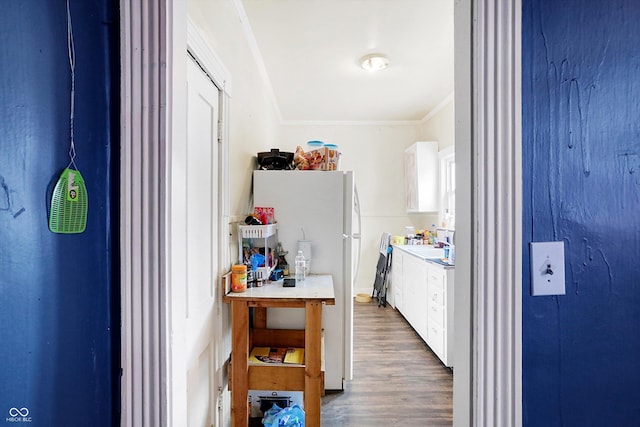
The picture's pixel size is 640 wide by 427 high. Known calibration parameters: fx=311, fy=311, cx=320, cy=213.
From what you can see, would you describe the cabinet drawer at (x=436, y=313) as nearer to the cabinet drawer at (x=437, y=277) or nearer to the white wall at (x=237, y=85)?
the cabinet drawer at (x=437, y=277)

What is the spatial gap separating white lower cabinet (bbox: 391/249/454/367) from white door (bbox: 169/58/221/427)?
1.89 m

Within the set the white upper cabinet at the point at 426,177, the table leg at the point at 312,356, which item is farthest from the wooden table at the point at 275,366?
the white upper cabinet at the point at 426,177

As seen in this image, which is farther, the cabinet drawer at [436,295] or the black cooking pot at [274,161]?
the cabinet drawer at [436,295]

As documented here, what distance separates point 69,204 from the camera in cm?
60

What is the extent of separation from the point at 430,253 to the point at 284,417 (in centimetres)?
239

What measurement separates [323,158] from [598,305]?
2.08 meters

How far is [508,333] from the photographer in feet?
2.17

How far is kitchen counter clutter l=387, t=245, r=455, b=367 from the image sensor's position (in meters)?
2.65

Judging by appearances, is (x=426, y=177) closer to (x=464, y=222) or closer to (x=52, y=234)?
(x=464, y=222)

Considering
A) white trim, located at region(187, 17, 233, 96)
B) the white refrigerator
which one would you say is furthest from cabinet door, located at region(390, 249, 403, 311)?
white trim, located at region(187, 17, 233, 96)

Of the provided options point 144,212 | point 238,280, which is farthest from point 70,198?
point 238,280

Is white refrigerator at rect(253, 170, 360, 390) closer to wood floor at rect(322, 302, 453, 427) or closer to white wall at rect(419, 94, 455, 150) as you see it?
wood floor at rect(322, 302, 453, 427)

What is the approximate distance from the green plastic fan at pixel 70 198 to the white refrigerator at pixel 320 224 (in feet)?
5.84

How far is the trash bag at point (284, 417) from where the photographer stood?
169 cm
